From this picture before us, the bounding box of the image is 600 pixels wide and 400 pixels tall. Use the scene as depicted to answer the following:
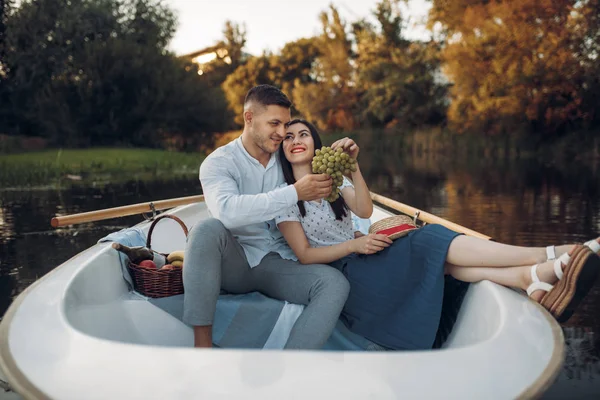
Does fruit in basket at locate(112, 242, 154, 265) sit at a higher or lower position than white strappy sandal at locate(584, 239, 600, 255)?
lower

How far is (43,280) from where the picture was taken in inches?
97.8

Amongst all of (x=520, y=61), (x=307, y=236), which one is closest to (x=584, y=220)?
(x=307, y=236)

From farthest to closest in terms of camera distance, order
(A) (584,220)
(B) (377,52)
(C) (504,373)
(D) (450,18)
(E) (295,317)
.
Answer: (B) (377,52), (D) (450,18), (A) (584,220), (E) (295,317), (C) (504,373)

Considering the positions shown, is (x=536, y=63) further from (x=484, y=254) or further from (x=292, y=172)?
(x=484, y=254)

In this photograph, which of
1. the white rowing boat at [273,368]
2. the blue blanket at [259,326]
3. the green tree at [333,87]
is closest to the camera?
the white rowing boat at [273,368]

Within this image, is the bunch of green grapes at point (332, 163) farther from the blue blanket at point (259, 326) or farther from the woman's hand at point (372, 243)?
the blue blanket at point (259, 326)

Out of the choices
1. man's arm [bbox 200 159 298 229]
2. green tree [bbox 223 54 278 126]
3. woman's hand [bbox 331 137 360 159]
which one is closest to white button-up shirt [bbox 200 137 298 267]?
man's arm [bbox 200 159 298 229]

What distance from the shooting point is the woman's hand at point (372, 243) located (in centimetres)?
241

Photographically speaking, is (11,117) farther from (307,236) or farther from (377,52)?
A: (307,236)

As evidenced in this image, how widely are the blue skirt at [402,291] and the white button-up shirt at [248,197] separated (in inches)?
14.7

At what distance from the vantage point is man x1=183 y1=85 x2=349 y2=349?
7.30 ft

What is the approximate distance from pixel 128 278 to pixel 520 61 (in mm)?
19960

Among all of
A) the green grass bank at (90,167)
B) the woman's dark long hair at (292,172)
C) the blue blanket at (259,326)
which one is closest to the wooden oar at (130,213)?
the woman's dark long hair at (292,172)

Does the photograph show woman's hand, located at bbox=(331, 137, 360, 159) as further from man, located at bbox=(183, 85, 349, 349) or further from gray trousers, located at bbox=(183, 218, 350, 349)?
gray trousers, located at bbox=(183, 218, 350, 349)
